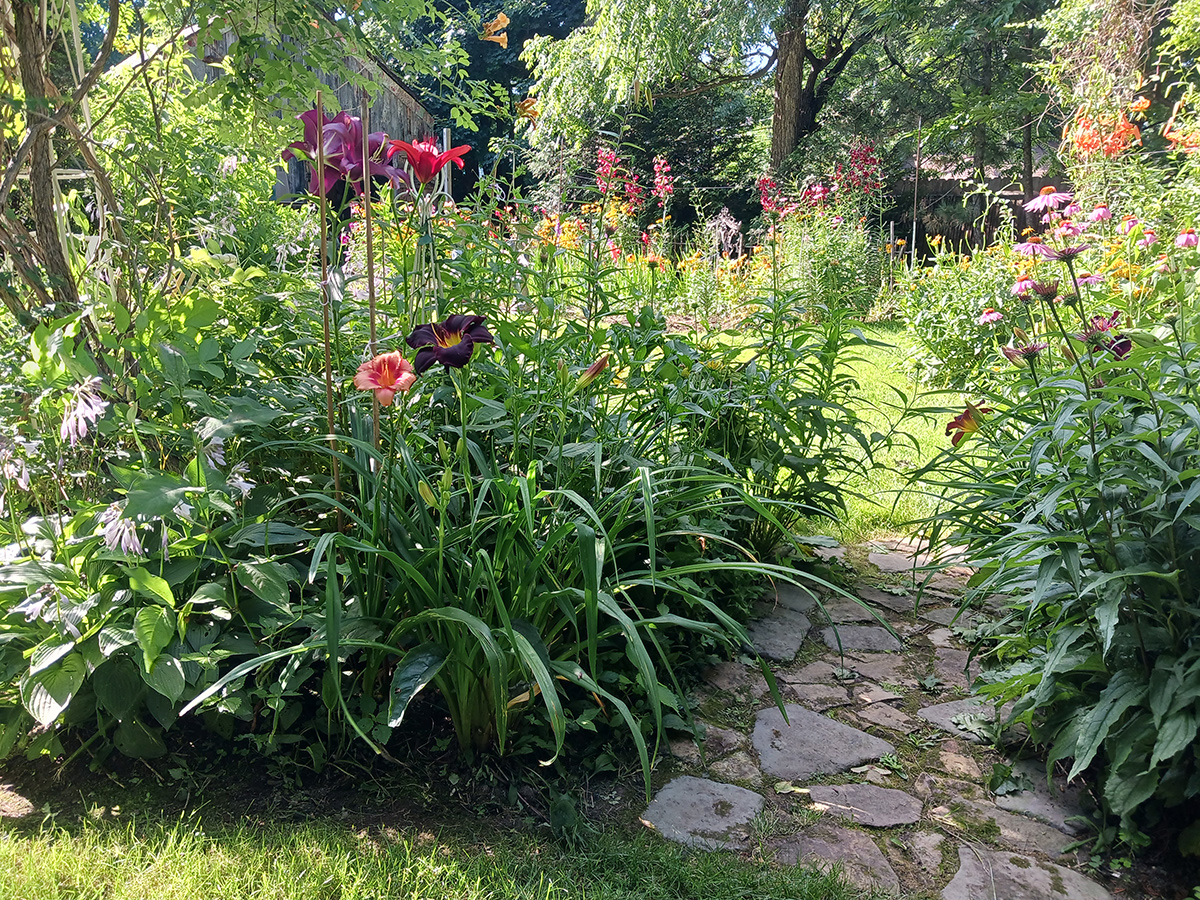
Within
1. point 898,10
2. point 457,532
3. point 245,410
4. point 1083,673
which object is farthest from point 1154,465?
point 898,10

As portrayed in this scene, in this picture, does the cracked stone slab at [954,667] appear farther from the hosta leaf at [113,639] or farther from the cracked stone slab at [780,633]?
the hosta leaf at [113,639]

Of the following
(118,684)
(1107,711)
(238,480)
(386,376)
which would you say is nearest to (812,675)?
(1107,711)

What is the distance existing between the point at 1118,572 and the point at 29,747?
79.3 inches

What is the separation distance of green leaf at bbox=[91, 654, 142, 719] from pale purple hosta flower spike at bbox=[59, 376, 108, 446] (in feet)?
1.35

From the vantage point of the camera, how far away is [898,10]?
40.5ft

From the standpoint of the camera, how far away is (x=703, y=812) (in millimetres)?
1617

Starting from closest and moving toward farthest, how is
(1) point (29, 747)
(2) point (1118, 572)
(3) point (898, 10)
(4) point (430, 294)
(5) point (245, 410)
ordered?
1. (2) point (1118, 572)
2. (1) point (29, 747)
3. (5) point (245, 410)
4. (4) point (430, 294)
5. (3) point (898, 10)

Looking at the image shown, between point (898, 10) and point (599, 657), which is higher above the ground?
point (898, 10)

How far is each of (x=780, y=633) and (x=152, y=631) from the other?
1.62 metres

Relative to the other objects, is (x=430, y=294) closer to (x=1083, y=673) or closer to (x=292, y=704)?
(x=292, y=704)

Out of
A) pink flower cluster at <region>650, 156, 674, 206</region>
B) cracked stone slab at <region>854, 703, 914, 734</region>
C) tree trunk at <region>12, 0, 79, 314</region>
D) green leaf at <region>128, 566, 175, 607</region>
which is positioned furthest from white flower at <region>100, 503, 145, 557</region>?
pink flower cluster at <region>650, 156, 674, 206</region>

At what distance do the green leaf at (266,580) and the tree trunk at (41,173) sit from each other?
92cm

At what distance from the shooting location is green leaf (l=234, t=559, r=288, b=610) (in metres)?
1.50

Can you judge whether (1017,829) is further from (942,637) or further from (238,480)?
(238,480)
